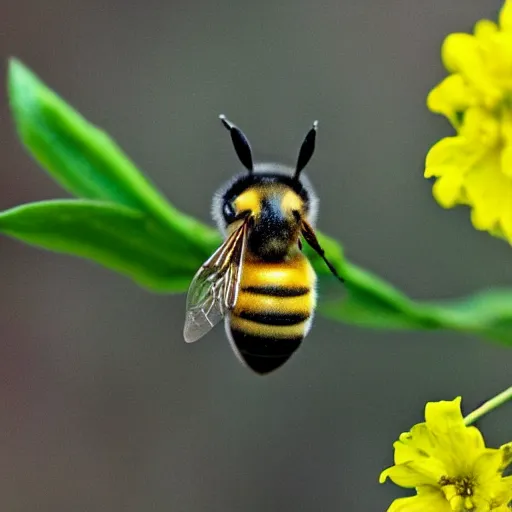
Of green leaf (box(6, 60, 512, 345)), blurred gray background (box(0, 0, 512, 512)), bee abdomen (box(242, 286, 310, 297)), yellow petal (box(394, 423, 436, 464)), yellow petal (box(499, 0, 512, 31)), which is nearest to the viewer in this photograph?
yellow petal (box(499, 0, 512, 31))

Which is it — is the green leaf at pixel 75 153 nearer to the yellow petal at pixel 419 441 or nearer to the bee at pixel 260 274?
the bee at pixel 260 274

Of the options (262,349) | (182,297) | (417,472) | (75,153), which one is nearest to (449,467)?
(417,472)

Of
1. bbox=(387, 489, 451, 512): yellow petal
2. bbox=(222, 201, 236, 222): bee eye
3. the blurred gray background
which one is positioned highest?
the blurred gray background

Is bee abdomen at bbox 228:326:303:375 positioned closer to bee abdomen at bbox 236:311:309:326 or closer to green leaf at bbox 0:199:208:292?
bee abdomen at bbox 236:311:309:326

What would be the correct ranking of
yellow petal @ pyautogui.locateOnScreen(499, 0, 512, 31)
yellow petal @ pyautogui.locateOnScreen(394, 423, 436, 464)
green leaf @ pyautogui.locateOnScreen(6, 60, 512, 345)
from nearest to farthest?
yellow petal @ pyautogui.locateOnScreen(499, 0, 512, 31) < yellow petal @ pyautogui.locateOnScreen(394, 423, 436, 464) < green leaf @ pyautogui.locateOnScreen(6, 60, 512, 345)

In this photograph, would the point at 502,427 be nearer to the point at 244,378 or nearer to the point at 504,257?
the point at 504,257

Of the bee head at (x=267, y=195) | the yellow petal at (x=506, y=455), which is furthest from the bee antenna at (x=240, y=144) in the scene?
the yellow petal at (x=506, y=455)

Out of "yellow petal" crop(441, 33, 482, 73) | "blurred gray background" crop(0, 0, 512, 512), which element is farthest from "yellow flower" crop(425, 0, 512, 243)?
"blurred gray background" crop(0, 0, 512, 512)
